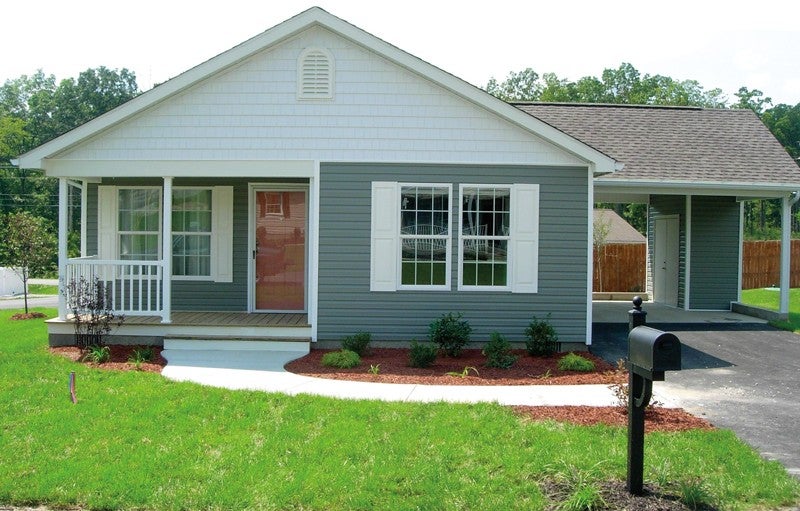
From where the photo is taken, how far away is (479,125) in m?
11.6

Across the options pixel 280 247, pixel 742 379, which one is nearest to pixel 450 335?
pixel 280 247

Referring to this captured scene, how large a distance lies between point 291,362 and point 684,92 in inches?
1935

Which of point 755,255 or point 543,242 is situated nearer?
point 543,242

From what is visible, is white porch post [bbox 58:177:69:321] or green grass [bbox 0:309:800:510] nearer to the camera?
green grass [bbox 0:309:800:510]

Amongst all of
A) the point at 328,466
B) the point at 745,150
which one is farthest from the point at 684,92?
the point at 328,466

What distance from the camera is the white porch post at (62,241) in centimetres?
1160

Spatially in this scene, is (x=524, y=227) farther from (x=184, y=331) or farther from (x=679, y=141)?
(x=679, y=141)

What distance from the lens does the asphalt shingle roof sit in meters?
14.9

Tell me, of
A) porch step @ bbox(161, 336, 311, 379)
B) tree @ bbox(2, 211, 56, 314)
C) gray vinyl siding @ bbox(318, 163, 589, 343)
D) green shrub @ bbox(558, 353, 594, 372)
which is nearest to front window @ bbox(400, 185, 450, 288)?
gray vinyl siding @ bbox(318, 163, 589, 343)

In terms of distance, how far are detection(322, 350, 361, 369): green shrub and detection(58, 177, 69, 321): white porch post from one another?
4.49 m

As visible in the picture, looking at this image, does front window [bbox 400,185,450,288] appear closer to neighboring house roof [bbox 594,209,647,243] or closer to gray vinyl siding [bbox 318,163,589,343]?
gray vinyl siding [bbox 318,163,589,343]

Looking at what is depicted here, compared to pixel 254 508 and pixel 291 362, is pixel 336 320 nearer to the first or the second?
pixel 291 362

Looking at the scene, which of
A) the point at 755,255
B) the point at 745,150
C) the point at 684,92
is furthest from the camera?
the point at 684,92

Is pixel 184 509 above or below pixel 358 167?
below
